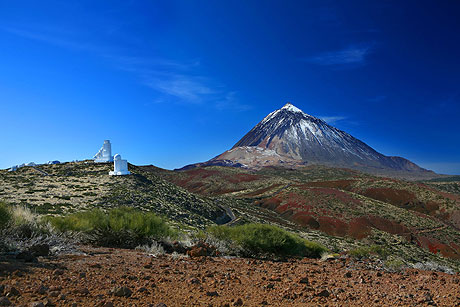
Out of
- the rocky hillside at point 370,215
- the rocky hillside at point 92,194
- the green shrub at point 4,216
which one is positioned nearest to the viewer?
the green shrub at point 4,216

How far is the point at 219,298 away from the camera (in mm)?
4285

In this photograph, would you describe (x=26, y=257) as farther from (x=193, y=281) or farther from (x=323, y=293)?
(x=323, y=293)

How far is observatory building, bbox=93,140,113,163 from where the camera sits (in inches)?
1586

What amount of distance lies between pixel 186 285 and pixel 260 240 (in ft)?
16.5

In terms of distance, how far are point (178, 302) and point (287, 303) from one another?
5.45 feet

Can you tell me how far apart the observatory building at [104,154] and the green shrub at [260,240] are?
114ft

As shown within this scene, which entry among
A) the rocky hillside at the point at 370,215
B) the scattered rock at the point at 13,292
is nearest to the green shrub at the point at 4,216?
the scattered rock at the point at 13,292

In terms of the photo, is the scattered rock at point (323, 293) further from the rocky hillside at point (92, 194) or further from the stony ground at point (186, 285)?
the rocky hillside at point (92, 194)

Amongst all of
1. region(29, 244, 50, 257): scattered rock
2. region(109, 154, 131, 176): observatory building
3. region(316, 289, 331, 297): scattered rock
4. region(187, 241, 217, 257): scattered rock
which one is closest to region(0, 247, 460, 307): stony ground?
region(316, 289, 331, 297): scattered rock

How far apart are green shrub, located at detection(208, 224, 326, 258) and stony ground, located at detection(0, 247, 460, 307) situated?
267cm

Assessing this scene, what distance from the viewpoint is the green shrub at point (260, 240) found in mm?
9266

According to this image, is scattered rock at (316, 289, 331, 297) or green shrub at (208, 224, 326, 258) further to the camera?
green shrub at (208, 224, 326, 258)

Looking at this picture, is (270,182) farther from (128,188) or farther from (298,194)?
(128,188)

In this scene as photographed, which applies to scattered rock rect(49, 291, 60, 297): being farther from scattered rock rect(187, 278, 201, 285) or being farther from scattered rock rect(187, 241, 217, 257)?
scattered rock rect(187, 241, 217, 257)
